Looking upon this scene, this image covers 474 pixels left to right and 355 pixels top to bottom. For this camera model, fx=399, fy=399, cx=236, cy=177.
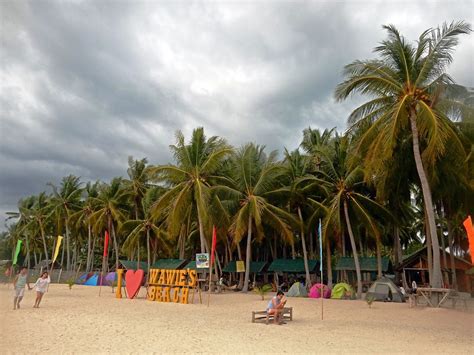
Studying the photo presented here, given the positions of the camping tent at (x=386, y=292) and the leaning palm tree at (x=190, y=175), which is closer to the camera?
the camping tent at (x=386, y=292)

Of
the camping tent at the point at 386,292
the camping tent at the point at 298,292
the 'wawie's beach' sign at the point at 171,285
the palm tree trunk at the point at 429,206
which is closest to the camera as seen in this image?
the palm tree trunk at the point at 429,206

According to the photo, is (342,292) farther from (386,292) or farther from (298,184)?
(298,184)

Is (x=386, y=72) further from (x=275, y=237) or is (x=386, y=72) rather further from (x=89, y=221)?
(x=89, y=221)

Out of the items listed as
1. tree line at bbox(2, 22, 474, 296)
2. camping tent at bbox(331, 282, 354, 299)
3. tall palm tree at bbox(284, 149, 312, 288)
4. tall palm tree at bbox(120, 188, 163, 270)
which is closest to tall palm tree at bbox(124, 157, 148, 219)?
tree line at bbox(2, 22, 474, 296)

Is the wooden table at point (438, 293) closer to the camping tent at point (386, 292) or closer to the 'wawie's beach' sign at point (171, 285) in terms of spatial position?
the camping tent at point (386, 292)

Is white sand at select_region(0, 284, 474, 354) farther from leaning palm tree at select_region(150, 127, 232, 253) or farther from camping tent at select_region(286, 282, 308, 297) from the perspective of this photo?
leaning palm tree at select_region(150, 127, 232, 253)

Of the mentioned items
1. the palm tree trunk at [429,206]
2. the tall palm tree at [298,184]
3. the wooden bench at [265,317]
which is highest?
the tall palm tree at [298,184]

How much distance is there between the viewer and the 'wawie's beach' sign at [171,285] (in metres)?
19.7

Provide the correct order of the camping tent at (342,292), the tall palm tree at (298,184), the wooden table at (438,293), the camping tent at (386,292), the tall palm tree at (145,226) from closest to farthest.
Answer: the wooden table at (438,293), the camping tent at (386,292), the camping tent at (342,292), the tall palm tree at (298,184), the tall palm tree at (145,226)

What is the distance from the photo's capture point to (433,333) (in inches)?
446

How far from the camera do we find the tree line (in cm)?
1848

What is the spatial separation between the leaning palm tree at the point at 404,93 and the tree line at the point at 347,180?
0.17 ft

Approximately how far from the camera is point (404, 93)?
18562mm

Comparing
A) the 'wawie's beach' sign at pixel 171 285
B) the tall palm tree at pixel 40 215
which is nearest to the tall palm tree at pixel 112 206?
the tall palm tree at pixel 40 215
